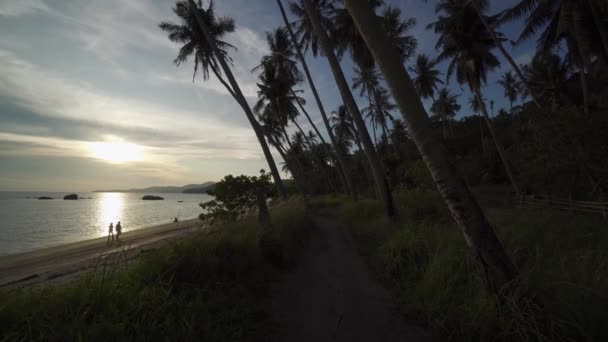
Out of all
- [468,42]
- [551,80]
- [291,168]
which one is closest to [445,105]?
[551,80]

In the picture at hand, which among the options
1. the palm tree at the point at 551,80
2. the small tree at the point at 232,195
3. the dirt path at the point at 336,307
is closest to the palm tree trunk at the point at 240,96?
the small tree at the point at 232,195

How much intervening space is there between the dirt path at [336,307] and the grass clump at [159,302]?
1.02 ft

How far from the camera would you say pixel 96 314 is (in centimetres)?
171

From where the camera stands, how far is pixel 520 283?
1865mm

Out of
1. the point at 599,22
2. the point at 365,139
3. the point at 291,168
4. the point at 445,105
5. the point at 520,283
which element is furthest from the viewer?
the point at 445,105

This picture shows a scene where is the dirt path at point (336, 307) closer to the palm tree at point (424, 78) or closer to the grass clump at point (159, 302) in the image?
the grass clump at point (159, 302)

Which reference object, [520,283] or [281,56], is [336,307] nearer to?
[520,283]

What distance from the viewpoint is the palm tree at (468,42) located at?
13633 mm

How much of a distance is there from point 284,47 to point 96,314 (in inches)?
745

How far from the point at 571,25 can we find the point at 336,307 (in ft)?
54.4

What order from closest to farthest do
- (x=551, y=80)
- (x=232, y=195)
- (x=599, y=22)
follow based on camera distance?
(x=232, y=195), (x=599, y=22), (x=551, y=80)

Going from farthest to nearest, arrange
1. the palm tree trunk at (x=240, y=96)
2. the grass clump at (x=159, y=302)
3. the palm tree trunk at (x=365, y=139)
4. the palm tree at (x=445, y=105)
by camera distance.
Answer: the palm tree at (x=445, y=105) → the palm tree trunk at (x=240, y=96) → the palm tree trunk at (x=365, y=139) → the grass clump at (x=159, y=302)

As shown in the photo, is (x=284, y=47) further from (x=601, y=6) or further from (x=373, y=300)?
(x=373, y=300)

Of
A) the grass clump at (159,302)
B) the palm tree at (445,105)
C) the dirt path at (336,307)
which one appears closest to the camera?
the grass clump at (159,302)
